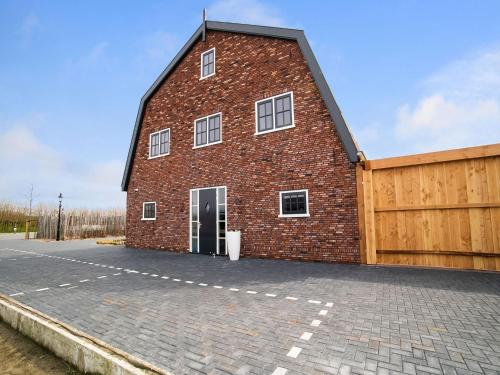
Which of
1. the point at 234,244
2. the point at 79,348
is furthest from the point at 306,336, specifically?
the point at 234,244

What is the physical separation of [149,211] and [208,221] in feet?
14.3

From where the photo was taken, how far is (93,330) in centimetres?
356

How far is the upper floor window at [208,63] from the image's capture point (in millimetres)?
12648

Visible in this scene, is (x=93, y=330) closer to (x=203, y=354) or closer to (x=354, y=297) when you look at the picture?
(x=203, y=354)

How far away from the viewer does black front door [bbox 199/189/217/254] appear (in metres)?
11.5

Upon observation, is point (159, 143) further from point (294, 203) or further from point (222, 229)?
point (294, 203)

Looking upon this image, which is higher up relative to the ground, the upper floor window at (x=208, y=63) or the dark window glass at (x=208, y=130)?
the upper floor window at (x=208, y=63)

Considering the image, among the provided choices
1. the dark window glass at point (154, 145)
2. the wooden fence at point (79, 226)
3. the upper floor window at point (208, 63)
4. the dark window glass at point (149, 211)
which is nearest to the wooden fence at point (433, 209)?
the upper floor window at point (208, 63)

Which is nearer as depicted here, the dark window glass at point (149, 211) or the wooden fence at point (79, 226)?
the dark window glass at point (149, 211)

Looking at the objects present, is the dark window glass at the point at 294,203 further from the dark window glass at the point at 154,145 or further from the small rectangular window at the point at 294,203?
the dark window glass at the point at 154,145

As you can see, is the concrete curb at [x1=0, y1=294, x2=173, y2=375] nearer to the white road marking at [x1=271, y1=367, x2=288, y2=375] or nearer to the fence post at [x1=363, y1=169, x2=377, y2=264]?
the white road marking at [x1=271, y1=367, x2=288, y2=375]

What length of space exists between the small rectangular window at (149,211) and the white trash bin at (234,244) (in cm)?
568

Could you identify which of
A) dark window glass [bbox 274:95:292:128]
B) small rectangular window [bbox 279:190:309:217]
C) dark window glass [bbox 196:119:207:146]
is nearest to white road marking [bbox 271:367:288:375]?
small rectangular window [bbox 279:190:309:217]

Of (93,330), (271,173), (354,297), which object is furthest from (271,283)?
(271,173)
